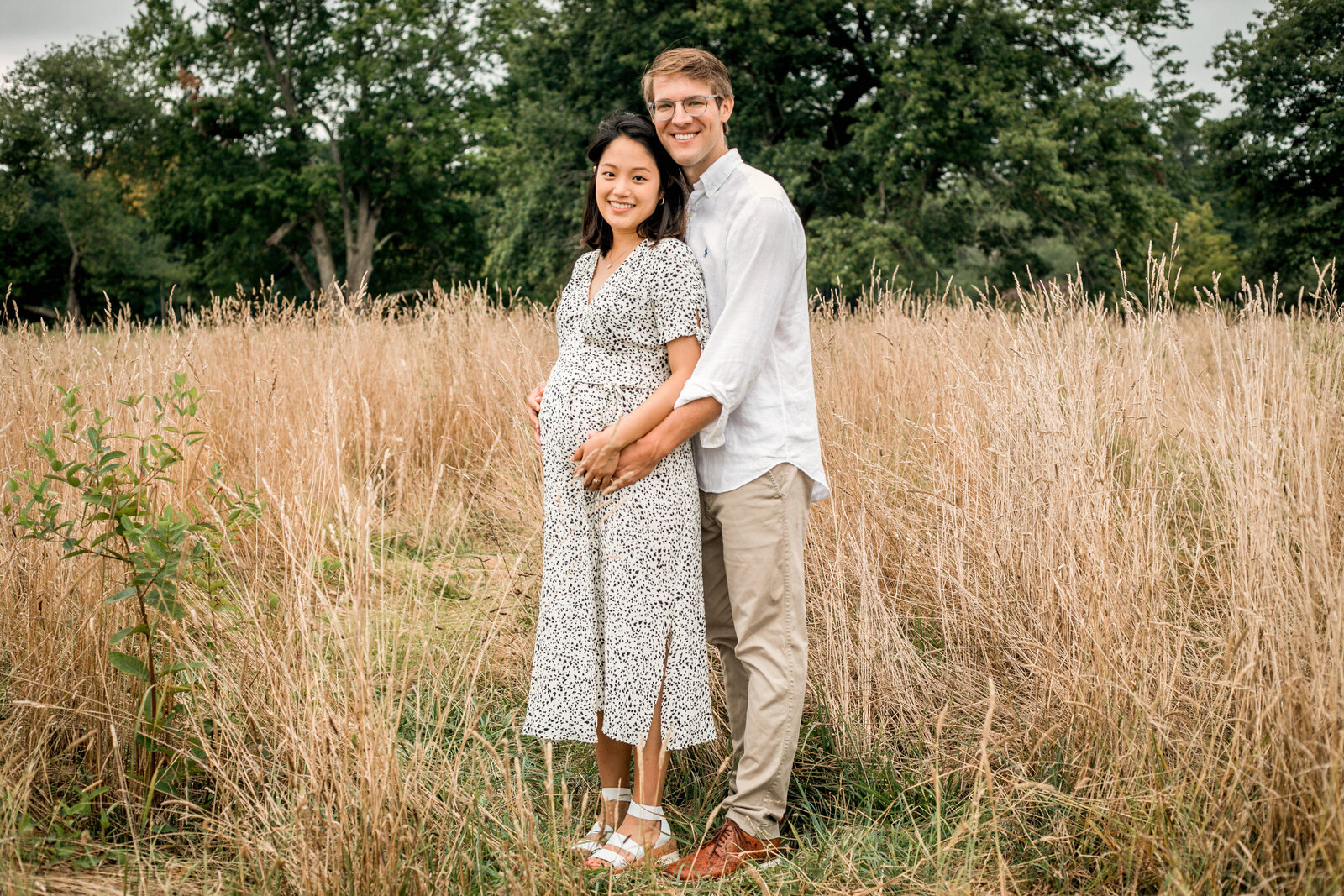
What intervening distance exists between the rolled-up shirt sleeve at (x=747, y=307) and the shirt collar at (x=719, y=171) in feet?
0.51

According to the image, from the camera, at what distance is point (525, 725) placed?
210cm

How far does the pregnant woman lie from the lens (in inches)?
80.0

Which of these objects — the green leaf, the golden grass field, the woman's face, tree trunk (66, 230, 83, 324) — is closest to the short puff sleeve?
the woman's face

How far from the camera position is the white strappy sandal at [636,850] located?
79.4 inches

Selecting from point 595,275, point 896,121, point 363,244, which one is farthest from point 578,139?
point 595,275

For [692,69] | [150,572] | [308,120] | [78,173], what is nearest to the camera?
[692,69]

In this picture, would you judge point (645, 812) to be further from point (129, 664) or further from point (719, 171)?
point (719, 171)

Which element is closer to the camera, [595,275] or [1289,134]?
[595,275]

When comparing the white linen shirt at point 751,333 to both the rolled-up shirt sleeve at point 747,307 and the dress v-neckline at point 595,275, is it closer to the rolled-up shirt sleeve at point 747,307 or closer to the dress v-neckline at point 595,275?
the rolled-up shirt sleeve at point 747,307

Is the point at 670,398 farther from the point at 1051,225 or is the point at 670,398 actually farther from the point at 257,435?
the point at 1051,225

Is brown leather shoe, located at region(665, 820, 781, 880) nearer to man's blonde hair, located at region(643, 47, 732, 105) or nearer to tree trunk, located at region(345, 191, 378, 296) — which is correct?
man's blonde hair, located at region(643, 47, 732, 105)

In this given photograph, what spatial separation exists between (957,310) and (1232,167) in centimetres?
2157

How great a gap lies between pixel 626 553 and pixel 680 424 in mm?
334

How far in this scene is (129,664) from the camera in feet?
7.20
